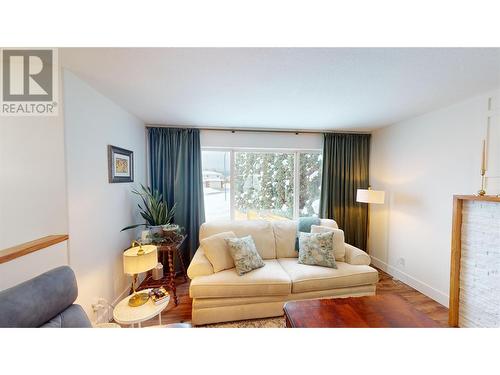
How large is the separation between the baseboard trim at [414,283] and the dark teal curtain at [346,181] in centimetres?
40

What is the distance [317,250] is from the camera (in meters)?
2.22

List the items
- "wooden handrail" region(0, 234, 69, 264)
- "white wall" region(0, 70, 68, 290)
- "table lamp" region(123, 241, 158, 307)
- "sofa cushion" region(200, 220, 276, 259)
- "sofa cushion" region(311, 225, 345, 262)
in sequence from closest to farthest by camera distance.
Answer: "wooden handrail" region(0, 234, 69, 264) < "white wall" region(0, 70, 68, 290) < "table lamp" region(123, 241, 158, 307) < "sofa cushion" region(311, 225, 345, 262) < "sofa cushion" region(200, 220, 276, 259)

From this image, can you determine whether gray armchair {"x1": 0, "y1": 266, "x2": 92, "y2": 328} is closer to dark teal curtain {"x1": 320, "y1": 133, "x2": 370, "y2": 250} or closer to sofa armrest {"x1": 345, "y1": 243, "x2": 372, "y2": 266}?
sofa armrest {"x1": 345, "y1": 243, "x2": 372, "y2": 266}

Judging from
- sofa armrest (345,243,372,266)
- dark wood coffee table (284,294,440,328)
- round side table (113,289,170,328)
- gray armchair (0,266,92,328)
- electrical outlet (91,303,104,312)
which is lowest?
electrical outlet (91,303,104,312)

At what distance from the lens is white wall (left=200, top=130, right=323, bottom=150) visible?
3.09m

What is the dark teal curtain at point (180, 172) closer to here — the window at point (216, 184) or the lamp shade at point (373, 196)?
the window at point (216, 184)

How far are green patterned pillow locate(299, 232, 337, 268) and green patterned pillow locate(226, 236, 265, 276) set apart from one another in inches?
21.1

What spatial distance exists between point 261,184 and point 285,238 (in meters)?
1.09

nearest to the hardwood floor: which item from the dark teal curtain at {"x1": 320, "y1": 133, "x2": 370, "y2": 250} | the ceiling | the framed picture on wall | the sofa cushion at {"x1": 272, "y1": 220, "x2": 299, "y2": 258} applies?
the dark teal curtain at {"x1": 320, "y1": 133, "x2": 370, "y2": 250}

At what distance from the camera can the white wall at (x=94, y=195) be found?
1.49 meters

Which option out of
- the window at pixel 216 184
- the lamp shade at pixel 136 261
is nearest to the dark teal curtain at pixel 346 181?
the window at pixel 216 184
